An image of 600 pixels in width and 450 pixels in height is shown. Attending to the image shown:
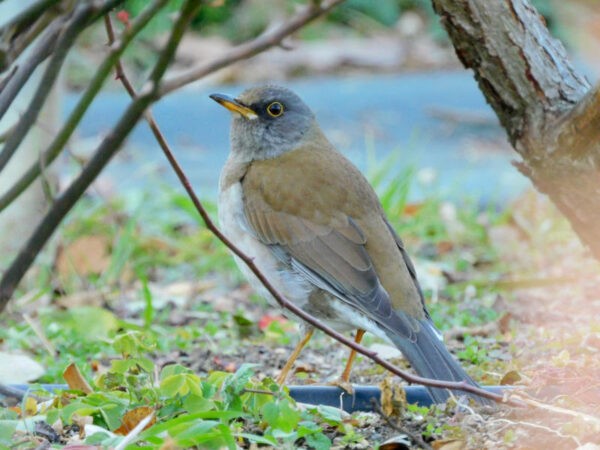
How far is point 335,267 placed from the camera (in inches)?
169

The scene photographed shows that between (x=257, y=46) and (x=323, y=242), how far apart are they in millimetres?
2353

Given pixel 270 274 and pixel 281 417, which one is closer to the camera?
pixel 281 417

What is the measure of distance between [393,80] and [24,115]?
33.6 feet

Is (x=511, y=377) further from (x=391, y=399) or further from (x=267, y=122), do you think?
(x=267, y=122)

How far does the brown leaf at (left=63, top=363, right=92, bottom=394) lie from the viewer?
3631 millimetres

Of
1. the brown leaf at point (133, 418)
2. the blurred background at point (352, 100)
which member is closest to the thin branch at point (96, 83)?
the brown leaf at point (133, 418)

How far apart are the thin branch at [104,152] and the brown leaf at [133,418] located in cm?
86

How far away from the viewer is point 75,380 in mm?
3658

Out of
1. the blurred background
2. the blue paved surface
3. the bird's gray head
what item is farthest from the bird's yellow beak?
the blue paved surface

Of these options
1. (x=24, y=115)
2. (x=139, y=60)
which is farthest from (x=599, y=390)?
(x=139, y=60)

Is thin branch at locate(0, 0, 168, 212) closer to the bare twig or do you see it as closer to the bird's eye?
the bare twig

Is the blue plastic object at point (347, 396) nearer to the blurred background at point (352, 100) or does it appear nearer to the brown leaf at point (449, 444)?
the brown leaf at point (449, 444)

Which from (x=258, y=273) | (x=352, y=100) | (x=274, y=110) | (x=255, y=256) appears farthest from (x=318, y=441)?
(x=352, y=100)

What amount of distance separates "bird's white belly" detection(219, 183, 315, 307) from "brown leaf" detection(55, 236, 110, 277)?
210cm
